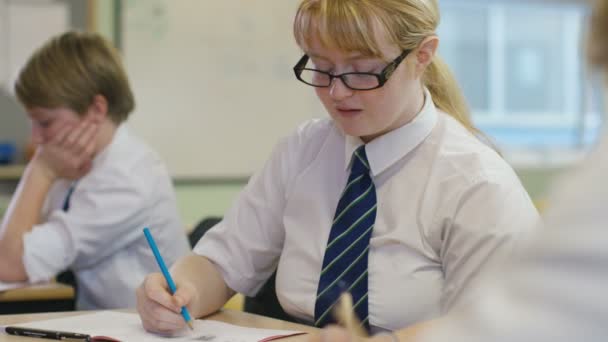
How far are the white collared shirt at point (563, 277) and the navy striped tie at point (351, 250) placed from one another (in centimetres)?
90

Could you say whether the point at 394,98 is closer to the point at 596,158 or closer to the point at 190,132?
the point at 596,158

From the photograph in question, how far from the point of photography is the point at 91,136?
243 centimetres

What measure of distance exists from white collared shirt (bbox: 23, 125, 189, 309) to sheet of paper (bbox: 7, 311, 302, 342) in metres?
0.69

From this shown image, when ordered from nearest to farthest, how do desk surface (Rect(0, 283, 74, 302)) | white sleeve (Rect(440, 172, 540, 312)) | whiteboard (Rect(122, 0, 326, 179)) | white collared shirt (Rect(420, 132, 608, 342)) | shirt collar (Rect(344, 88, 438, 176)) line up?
white collared shirt (Rect(420, 132, 608, 342)) → white sleeve (Rect(440, 172, 540, 312)) → shirt collar (Rect(344, 88, 438, 176)) → desk surface (Rect(0, 283, 74, 302)) → whiteboard (Rect(122, 0, 326, 179))

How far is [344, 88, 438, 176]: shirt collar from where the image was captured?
1.58m

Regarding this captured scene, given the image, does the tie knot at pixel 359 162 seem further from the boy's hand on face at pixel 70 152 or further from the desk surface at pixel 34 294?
the boy's hand on face at pixel 70 152

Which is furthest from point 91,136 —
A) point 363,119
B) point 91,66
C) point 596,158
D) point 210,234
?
point 596,158

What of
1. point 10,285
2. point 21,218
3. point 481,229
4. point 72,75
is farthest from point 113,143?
point 481,229

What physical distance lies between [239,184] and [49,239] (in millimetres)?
1730

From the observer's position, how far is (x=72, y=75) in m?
2.37

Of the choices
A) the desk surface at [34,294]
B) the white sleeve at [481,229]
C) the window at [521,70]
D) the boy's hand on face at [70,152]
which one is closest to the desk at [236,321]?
the white sleeve at [481,229]

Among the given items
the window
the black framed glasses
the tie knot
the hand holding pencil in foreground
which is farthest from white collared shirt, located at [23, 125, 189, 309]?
the window

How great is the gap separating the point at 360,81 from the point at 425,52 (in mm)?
139

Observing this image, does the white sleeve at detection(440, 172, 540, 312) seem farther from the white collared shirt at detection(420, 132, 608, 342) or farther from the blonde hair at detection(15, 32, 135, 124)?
the blonde hair at detection(15, 32, 135, 124)
